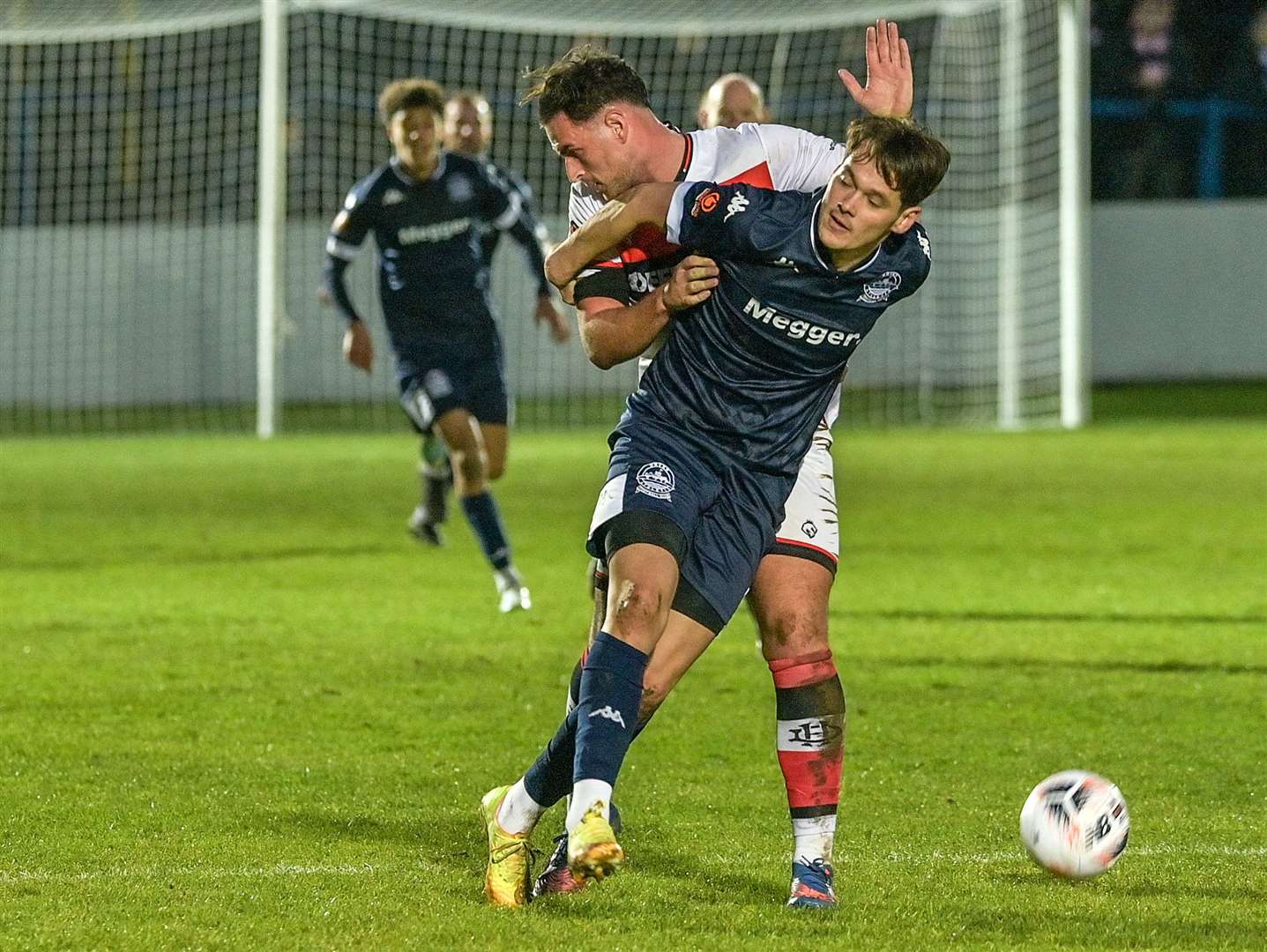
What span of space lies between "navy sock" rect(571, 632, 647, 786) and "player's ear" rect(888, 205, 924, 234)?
3.35 feet

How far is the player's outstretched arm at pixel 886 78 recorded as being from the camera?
4715 millimetres

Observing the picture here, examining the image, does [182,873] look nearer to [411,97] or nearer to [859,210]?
[859,210]

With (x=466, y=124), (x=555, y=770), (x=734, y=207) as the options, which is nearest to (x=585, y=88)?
(x=734, y=207)

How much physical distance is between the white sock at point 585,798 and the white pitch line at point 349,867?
2.50ft

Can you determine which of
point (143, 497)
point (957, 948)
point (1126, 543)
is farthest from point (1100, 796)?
point (143, 497)

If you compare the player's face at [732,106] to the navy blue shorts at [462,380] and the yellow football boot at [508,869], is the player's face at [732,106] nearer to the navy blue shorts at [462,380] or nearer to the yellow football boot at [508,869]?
the navy blue shorts at [462,380]

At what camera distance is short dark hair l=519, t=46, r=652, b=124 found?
4496 millimetres

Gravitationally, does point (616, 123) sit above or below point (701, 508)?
above

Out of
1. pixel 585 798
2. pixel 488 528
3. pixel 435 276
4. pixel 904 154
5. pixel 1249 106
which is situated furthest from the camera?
pixel 1249 106

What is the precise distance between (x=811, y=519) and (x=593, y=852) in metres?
1.08

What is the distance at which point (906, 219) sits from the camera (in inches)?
169

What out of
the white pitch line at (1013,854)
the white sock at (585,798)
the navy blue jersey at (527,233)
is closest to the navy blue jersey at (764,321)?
the white sock at (585,798)

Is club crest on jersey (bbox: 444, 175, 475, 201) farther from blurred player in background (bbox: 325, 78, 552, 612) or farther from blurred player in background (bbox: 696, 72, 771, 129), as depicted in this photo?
blurred player in background (bbox: 696, 72, 771, 129)

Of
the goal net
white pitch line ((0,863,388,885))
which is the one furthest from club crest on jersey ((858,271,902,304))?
the goal net
